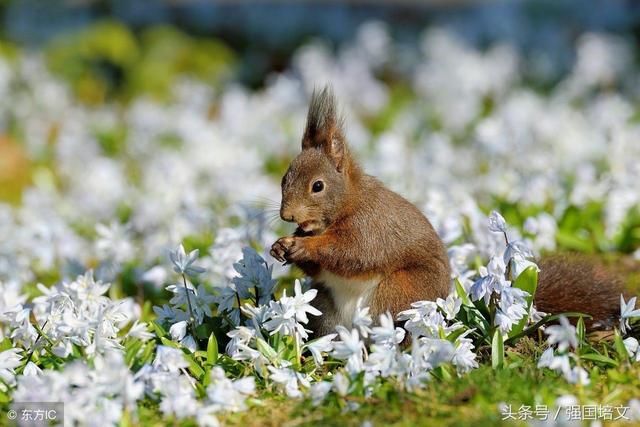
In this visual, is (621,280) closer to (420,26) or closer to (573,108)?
(573,108)

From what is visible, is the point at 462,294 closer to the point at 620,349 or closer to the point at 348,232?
the point at 348,232

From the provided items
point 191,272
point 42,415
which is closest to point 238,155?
point 191,272

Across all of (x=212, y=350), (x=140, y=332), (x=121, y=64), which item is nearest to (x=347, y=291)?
(x=212, y=350)

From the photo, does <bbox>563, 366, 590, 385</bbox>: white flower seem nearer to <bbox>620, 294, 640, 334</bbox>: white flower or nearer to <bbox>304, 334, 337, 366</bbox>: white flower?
<bbox>620, 294, 640, 334</bbox>: white flower

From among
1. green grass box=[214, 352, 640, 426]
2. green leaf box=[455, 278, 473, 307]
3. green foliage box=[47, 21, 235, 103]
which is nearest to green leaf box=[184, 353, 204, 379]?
green grass box=[214, 352, 640, 426]

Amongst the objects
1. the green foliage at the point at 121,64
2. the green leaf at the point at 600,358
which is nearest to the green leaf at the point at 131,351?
the green leaf at the point at 600,358

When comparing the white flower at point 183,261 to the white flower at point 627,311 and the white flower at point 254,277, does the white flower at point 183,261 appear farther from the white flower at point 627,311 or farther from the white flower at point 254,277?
the white flower at point 627,311
